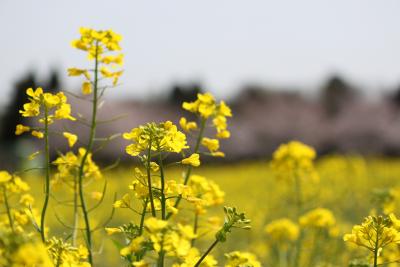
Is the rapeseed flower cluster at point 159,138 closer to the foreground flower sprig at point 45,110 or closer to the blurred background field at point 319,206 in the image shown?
the foreground flower sprig at point 45,110

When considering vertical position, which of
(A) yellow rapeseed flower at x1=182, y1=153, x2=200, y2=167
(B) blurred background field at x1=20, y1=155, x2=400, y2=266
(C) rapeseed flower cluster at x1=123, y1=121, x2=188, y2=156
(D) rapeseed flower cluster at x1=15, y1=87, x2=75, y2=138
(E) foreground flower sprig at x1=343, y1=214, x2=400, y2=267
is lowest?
(B) blurred background field at x1=20, y1=155, x2=400, y2=266

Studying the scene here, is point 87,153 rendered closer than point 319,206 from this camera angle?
Yes

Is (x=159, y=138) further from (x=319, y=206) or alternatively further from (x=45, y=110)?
(x=319, y=206)

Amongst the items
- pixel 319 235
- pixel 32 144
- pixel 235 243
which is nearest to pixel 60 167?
pixel 319 235

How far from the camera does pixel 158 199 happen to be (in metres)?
1.75

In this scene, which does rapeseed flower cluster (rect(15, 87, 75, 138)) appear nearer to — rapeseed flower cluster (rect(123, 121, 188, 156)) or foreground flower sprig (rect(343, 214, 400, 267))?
rapeseed flower cluster (rect(123, 121, 188, 156))

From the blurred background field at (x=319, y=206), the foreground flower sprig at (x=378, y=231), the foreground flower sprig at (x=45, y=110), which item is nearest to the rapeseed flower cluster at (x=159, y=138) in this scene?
the foreground flower sprig at (x=45, y=110)

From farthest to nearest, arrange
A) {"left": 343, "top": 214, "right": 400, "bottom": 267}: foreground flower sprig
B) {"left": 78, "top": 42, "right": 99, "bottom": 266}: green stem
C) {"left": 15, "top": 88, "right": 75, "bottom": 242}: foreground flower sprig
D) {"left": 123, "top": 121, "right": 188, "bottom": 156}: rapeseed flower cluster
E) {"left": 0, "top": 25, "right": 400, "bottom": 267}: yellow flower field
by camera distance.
Result: {"left": 78, "top": 42, "right": 99, "bottom": 266}: green stem, {"left": 15, "top": 88, "right": 75, "bottom": 242}: foreground flower sprig, {"left": 343, "top": 214, "right": 400, "bottom": 267}: foreground flower sprig, {"left": 123, "top": 121, "right": 188, "bottom": 156}: rapeseed flower cluster, {"left": 0, "top": 25, "right": 400, "bottom": 267}: yellow flower field

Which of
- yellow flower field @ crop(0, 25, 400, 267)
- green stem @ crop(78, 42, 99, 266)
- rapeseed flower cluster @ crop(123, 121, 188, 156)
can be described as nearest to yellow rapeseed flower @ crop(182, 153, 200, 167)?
yellow flower field @ crop(0, 25, 400, 267)

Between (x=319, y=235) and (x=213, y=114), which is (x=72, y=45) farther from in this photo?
(x=319, y=235)

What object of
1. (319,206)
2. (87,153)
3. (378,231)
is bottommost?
(319,206)

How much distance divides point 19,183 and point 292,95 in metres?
29.4

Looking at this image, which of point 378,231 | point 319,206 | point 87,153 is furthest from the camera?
point 319,206

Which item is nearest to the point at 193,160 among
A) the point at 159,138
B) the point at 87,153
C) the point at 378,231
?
the point at 159,138
